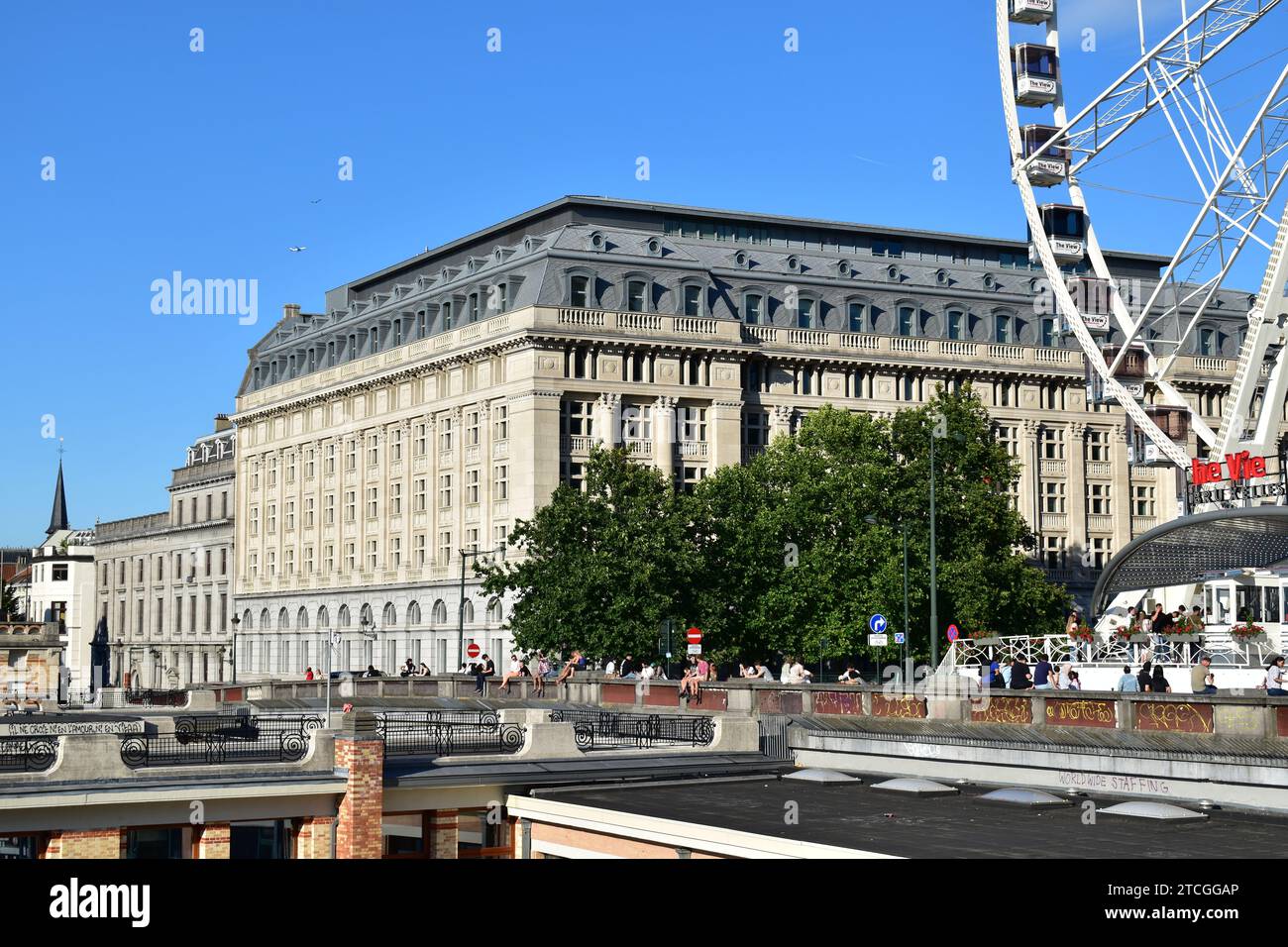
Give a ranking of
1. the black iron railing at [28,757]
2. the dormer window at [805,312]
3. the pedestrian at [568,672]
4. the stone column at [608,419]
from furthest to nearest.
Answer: the dormer window at [805,312] < the stone column at [608,419] < the pedestrian at [568,672] < the black iron railing at [28,757]

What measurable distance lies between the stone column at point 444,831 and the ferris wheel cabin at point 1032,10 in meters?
39.1

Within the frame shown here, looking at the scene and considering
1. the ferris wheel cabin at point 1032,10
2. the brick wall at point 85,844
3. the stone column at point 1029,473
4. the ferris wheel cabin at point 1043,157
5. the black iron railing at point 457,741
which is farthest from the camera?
the stone column at point 1029,473

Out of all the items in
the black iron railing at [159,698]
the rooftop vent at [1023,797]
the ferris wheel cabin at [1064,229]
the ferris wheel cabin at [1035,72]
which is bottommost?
the black iron railing at [159,698]

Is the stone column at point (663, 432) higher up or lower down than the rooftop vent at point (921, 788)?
higher up

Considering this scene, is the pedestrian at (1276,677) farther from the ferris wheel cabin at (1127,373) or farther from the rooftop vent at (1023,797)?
the ferris wheel cabin at (1127,373)

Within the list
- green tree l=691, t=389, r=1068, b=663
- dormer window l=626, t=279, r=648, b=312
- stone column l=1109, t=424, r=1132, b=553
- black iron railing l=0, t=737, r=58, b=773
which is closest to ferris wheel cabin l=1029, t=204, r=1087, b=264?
green tree l=691, t=389, r=1068, b=663

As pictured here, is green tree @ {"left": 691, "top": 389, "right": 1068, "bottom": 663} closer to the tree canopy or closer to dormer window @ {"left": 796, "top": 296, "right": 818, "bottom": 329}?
the tree canopy

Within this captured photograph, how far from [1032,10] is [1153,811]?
39930 mm

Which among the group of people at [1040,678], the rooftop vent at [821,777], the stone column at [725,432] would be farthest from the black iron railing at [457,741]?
the stone column at [725,432]

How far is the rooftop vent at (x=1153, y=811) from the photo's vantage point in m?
27.0

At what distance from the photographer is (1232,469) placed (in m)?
53.0
